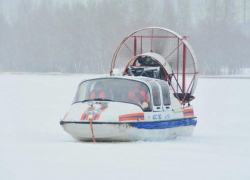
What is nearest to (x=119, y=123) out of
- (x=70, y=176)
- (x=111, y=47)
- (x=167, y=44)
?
(x=70, y=176)

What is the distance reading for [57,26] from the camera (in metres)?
94.6

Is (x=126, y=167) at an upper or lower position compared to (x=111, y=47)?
upper

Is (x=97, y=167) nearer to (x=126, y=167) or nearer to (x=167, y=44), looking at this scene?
(x=126, y=167)

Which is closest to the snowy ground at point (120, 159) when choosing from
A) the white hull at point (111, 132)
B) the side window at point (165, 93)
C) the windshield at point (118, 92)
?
the white hull at point (111, 132)

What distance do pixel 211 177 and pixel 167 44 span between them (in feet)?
30.3

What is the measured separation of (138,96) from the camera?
12945 mm

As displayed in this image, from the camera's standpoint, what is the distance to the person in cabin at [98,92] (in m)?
13.1

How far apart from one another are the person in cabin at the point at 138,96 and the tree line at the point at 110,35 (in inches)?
2555

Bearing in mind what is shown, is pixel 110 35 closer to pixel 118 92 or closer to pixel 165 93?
pixel 165 93

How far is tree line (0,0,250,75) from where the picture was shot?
84.1m

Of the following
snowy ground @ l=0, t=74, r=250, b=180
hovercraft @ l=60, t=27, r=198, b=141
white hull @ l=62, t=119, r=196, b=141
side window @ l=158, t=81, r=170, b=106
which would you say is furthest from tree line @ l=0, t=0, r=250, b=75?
snowy ground @ l=0, t=74, r=250, b=180

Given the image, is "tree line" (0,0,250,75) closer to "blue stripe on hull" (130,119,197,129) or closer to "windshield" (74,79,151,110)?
"blue stripe on hull" (130,119,197,129)

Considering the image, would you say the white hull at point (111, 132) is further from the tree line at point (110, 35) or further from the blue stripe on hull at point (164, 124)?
the tree line at point (110, 35)

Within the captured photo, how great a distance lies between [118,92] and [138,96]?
407mm
